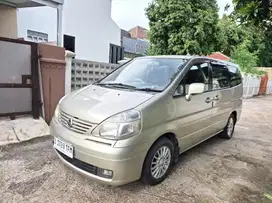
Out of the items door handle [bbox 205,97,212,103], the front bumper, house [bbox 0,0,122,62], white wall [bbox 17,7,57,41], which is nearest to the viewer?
the front bumper

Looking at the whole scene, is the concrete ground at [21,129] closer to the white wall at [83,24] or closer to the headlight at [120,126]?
the headlight at [120,126]

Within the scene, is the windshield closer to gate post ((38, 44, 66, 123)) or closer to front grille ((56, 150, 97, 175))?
front grille ((56, 150, 97, 175))

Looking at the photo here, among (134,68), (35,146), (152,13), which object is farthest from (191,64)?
(152,13)

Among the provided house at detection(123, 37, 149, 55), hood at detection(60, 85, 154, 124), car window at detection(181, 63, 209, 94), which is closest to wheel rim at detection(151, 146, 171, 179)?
hood at detection(60, 85, 154, 124)

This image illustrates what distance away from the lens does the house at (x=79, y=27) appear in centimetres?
905

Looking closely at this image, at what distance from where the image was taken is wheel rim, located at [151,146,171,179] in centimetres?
283

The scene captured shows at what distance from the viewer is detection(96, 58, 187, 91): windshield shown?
127 inches

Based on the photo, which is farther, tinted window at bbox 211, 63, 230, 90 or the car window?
tinted window at bbox 211, 63, 230, 90

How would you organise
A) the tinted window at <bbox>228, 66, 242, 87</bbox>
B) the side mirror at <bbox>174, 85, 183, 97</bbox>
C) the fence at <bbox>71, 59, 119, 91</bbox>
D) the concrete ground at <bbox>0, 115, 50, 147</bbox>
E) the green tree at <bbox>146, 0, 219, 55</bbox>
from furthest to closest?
the green tree at <bbox>146, 0, 219, 55</bbox>, the fence at <bbox>71, 59, 119, 91</bbox>, the tinted window at <bbox>228, 66, 242, 87</bbox>, the concrete ground at <bbox>0, 115, 50, 147</bbox>, the side mirror at <bbox>174, 85, 183, 97</bbox>

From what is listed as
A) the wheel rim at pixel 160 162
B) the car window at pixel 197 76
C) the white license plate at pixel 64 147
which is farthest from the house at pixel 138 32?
the white license plate at pixel 64 147

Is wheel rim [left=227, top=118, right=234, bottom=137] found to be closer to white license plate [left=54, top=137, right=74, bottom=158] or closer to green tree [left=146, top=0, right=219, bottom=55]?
white license plate [left=54, top=137, right=74, bottom=158]

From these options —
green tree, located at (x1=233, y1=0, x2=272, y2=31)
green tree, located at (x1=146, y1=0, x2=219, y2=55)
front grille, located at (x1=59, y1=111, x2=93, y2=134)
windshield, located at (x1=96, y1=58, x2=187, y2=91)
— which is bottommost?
front grille, located at (x1=59, y1=111, x2=93, y2=134)

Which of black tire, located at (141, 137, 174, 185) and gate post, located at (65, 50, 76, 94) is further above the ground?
gate post, located at (65, 50, 76, 94)

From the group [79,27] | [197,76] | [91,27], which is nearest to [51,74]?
[197,76]
